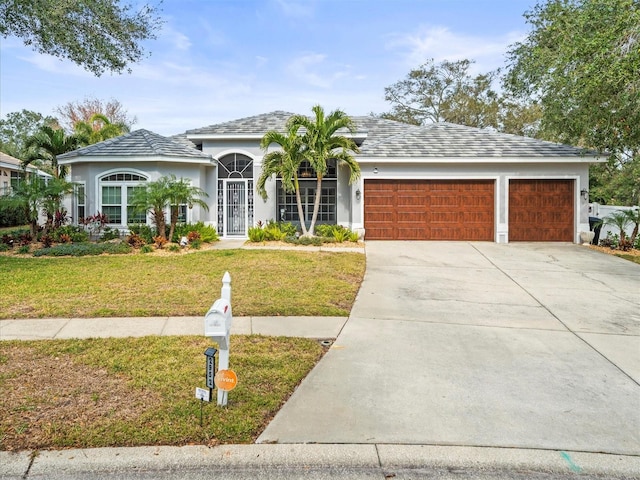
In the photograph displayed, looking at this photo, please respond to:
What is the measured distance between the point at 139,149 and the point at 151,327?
11.8 m

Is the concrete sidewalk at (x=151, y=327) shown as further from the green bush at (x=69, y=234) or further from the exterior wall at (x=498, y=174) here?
the exterior wall at (x=498, y=174)

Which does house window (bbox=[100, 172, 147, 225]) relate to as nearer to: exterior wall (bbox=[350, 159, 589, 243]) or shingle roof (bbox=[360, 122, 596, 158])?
exterior wall (bbox=[350, 159, 589, 243])

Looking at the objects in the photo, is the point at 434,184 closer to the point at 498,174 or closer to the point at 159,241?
the point at 498,174

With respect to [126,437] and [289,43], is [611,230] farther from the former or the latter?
[126,437]

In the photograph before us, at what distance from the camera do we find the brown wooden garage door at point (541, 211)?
15.6 m

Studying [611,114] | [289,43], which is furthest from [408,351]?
[289,43]

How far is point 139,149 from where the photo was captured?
16.0 m

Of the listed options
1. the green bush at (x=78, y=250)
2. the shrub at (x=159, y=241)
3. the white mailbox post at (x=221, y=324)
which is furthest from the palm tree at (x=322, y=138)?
the white mailbox post at (x=221, y=324)

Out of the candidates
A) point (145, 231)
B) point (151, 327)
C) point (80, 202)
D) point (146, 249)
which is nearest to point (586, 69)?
point (151, 327)

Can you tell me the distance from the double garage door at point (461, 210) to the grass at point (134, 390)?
435 inches

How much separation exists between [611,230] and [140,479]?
17.5 m

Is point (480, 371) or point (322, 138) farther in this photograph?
point (322, 138)

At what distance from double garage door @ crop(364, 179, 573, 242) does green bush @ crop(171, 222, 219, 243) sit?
5.45 metres

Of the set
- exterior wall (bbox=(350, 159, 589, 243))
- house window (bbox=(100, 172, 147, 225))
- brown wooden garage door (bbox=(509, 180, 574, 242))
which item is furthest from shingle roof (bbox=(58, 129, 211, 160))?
brown wooden garage door (bbox=(509, 180, 574, 242))
